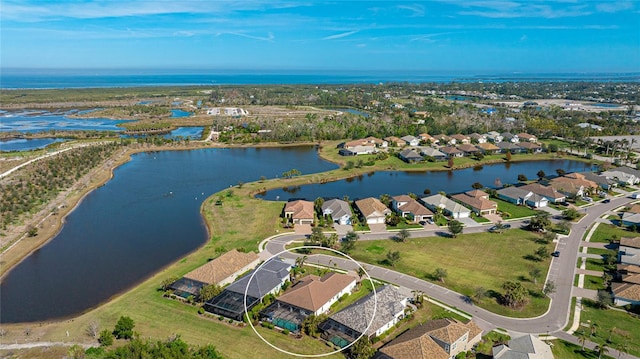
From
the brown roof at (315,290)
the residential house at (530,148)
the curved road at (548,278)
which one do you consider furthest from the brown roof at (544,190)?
the brown roof at (315,290)

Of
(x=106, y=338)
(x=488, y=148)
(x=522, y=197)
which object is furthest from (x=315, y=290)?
(x=488, y=148)

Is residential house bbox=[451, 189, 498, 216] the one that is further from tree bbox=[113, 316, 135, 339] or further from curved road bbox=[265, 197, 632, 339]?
tree bbox=[113, 316, 135, 339]

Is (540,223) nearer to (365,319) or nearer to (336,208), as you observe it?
(336,208)

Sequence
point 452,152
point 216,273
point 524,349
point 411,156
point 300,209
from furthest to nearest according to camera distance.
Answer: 1. point 452,152
2. point 411,156
3. point 300,209
4. point 216,273
5. point 524,349

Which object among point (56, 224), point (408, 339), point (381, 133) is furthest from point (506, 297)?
point (381, 133)

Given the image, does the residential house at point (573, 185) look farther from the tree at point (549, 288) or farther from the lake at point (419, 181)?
the tree at point (549, 288)

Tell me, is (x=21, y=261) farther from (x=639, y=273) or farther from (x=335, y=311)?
(x=639, y=273)

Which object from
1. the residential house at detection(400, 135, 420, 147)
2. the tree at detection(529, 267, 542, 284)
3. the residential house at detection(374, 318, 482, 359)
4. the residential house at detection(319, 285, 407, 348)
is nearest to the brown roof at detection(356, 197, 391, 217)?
the residential house at detection(319, 285, 407, 348)
